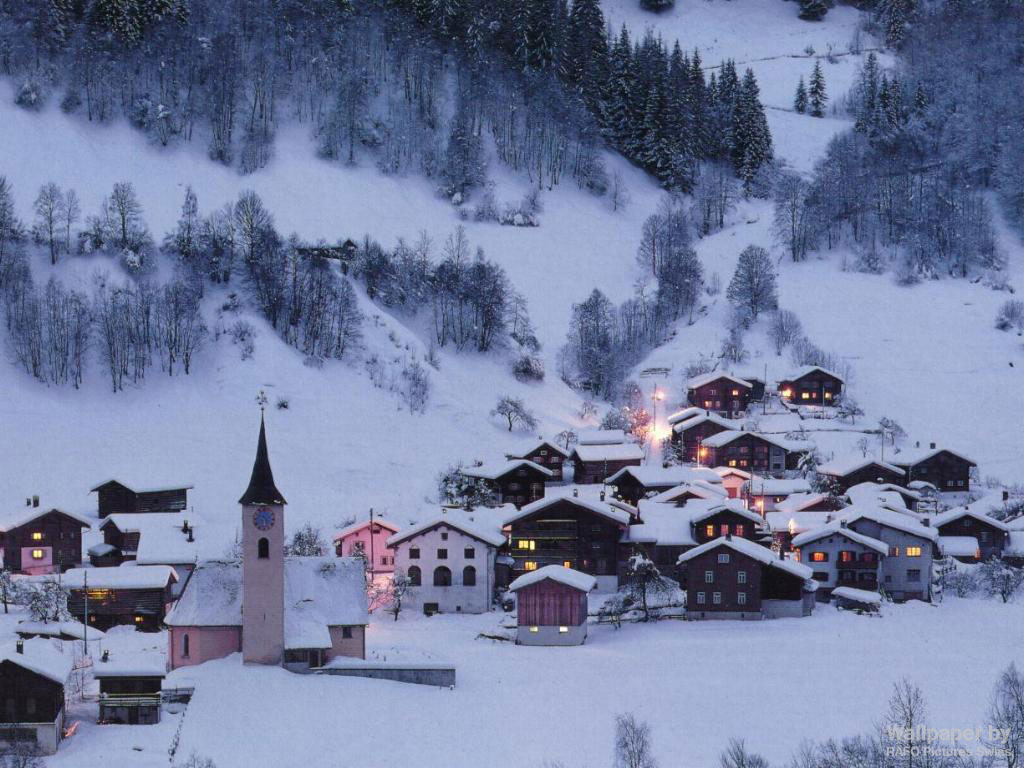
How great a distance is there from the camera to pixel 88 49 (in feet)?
326

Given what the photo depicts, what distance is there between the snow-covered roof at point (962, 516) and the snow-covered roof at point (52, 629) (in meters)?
41.5

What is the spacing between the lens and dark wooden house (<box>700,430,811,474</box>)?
240 ft

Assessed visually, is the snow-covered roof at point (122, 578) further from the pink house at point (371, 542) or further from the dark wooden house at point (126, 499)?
the dark wooden house at point (126, 499)

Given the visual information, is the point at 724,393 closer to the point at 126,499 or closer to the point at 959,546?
the point at 959,546

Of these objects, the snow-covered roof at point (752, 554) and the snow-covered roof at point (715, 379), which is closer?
the snow-covered roof at point (752, 554)

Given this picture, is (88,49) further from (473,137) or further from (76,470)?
(76,470)

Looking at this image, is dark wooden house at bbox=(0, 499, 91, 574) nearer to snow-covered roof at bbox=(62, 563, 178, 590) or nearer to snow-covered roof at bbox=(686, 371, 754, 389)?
snow-covered roof at bbox=(62, 563, 178, 590)

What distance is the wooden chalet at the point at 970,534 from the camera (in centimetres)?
5731

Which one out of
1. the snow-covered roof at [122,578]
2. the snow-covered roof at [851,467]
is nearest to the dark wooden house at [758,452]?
the snow-covered roof at [851,467]

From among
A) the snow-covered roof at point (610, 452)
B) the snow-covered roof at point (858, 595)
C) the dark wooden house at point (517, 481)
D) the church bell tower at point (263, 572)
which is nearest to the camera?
the church bell tower at point (263, 572)

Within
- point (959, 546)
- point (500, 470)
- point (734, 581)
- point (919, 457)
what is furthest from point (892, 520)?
point (500, 470)

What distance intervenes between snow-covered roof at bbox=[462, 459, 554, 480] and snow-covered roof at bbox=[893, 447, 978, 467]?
2209 cm

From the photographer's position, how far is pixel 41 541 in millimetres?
51250

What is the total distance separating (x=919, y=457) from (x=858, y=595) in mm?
23214
